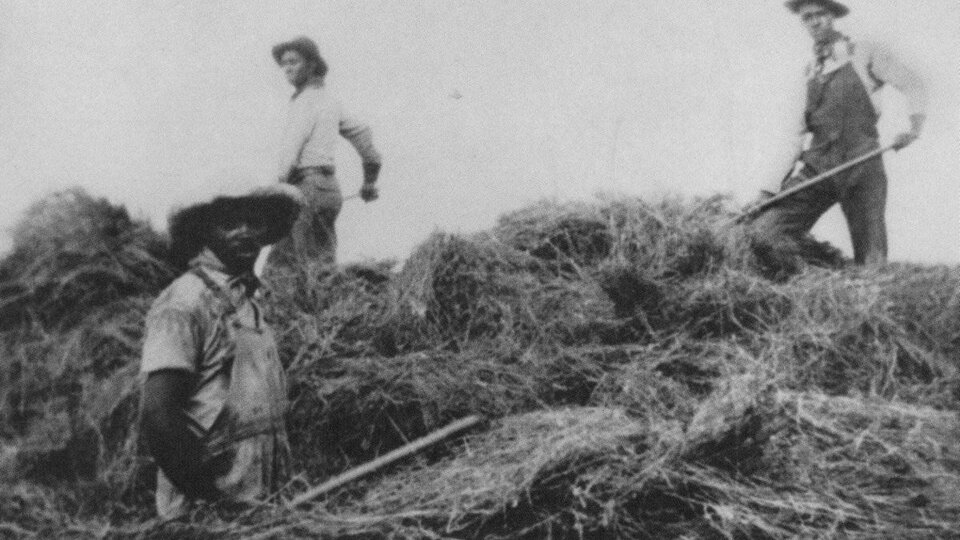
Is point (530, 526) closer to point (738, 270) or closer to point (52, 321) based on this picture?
point (738, 270)

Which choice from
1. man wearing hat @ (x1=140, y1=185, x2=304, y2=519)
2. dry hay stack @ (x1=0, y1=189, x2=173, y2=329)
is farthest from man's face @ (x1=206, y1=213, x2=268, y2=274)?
dry hay stack @ (x1=0, y1=189, x2=173, y2=329)

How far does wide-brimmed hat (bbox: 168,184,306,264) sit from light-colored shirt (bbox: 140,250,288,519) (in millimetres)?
203

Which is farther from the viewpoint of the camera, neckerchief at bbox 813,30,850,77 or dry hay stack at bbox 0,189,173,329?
neckerchief at bbox 813,30,850,77

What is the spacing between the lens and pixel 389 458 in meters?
3.23

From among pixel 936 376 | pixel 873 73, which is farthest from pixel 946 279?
pixel 873 73

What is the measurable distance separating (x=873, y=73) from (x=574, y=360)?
311 centimetres

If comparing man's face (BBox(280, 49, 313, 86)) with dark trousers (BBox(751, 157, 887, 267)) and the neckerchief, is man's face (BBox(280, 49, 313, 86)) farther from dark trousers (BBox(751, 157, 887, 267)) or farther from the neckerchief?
the neckerchief

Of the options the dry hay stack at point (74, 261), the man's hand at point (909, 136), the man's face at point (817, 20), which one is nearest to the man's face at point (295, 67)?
the dry hay stack at point (74, 261)

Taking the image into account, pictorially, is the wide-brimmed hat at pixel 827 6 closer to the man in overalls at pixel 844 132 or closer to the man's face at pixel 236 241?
the man in overalls at pixel 844 132

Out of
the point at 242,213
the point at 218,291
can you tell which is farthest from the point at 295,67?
the point at 218,291

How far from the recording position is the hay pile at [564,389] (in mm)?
2662

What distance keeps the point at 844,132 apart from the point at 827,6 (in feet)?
2.52

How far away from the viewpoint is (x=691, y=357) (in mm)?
3703

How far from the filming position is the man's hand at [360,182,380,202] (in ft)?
21.2
